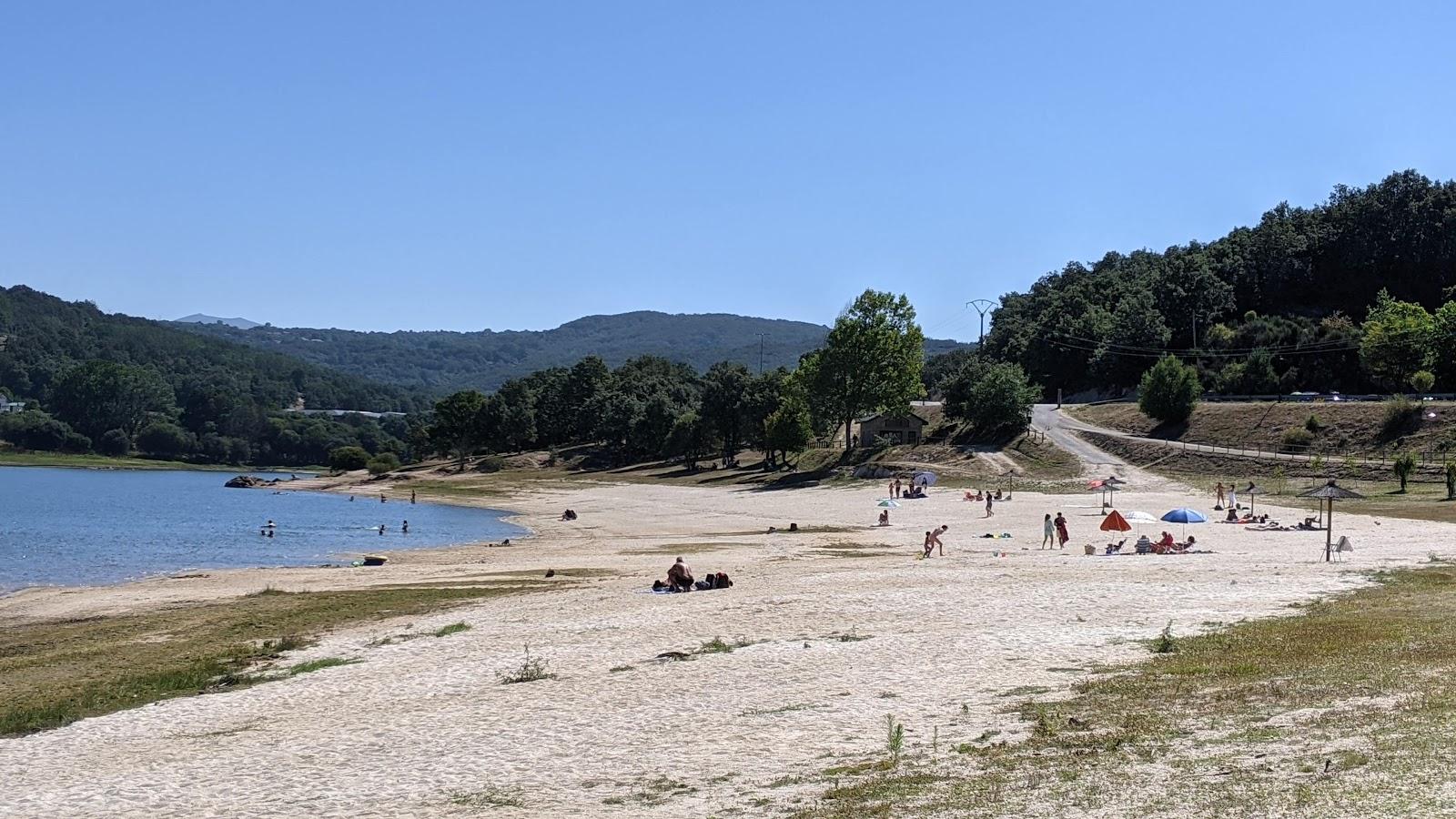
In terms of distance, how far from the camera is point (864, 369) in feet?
347

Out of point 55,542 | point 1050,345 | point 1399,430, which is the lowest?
point 55,542

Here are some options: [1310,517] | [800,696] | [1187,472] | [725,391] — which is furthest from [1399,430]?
[800,696]

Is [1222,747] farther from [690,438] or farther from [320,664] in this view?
[690,438]

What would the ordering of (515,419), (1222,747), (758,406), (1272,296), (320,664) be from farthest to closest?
1. (515,419)
2. (1272,296)
3. (758,406)
4. (320,664)
5. (1222,747)

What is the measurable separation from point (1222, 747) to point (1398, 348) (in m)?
92.6

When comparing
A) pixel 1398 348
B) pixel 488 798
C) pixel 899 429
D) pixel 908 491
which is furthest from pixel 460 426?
pixel 488 798

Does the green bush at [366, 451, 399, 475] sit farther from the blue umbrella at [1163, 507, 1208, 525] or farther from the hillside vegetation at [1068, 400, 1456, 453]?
the blue umbrella at [1163, 507, 1208, 525]

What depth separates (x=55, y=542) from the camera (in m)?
61.1

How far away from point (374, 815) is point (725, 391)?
10355cm

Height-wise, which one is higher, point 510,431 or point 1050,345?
point 1050,345

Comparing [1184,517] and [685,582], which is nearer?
[685,582]

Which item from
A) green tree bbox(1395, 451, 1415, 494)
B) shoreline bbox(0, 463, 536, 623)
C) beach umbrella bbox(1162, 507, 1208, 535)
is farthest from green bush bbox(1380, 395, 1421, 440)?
shoreline bbox(0, 463, 536, 623)

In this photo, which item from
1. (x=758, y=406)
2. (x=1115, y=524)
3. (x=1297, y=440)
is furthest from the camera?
(x=758, y=406)

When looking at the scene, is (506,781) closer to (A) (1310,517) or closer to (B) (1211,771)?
(B) (1211,771)
